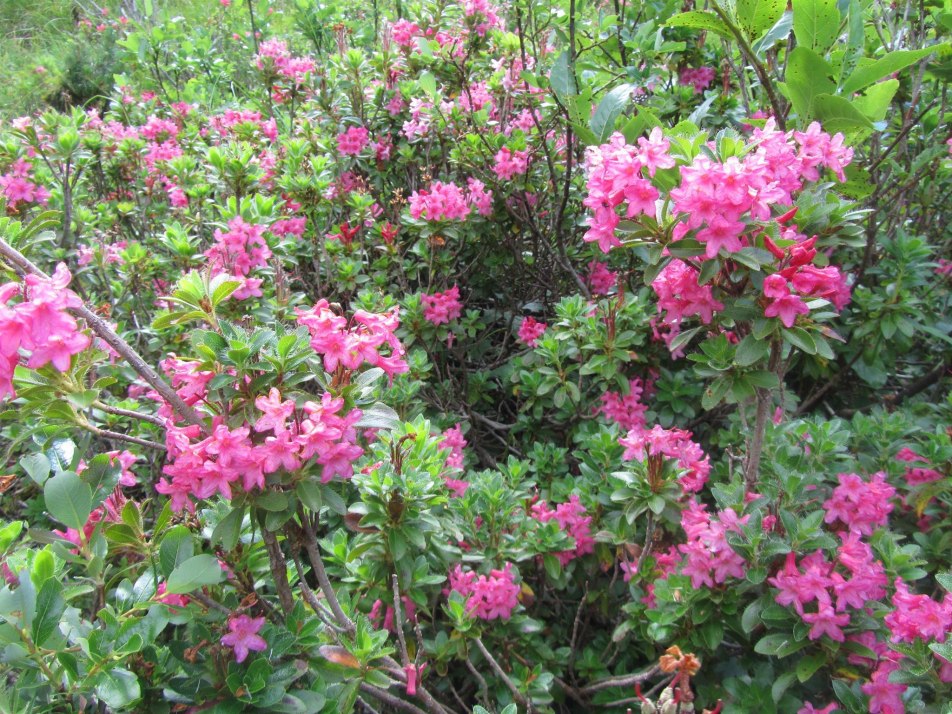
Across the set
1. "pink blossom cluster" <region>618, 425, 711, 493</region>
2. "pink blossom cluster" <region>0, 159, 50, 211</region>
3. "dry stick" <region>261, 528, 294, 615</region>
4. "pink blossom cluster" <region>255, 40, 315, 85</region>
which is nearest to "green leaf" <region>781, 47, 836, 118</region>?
"pink blossom cluster" <region>618, 425, 711, 493</region>

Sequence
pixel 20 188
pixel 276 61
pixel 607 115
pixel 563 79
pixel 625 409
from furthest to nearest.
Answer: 1. pixel 276 61
2. pixel 20 188
3. pixel 625 409
4. pixel 563 79
5. pixel 607 115

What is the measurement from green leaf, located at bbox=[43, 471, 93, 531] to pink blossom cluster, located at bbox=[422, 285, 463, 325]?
1.72 metres

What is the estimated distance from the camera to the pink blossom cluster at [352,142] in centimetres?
320

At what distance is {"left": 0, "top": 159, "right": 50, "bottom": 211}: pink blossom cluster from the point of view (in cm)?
278

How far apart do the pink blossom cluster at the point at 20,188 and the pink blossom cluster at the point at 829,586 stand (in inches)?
123

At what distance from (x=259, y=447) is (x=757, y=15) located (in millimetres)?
1371

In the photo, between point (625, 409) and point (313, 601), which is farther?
point (625, 409)

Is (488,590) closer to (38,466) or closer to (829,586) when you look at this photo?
(829,586)

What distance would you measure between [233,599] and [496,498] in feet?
2.54

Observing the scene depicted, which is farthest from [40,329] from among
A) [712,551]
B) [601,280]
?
[601,280]

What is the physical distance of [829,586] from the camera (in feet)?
4.64

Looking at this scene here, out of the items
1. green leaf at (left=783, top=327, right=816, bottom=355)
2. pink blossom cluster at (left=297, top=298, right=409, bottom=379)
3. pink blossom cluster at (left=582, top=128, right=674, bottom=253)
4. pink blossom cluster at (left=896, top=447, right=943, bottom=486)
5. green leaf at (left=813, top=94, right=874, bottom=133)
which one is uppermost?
green leaf at (left=813, top=94, right=874, bottom=133)

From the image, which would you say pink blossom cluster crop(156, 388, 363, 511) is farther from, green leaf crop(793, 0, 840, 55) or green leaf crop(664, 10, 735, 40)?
green leaf crop(793, 0, 840, 55)

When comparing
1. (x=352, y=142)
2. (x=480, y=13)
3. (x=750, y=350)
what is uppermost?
(x=480, y=13)
